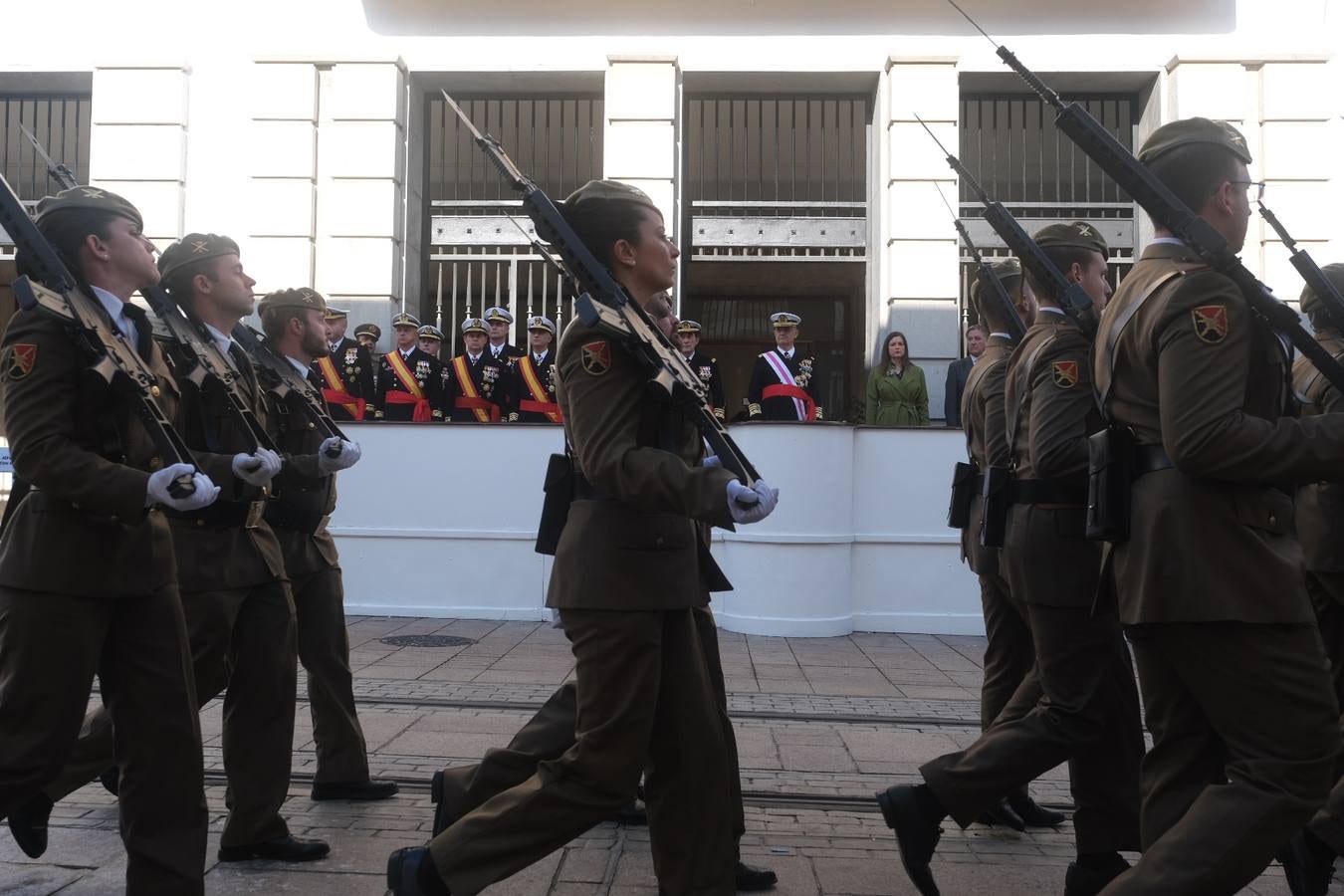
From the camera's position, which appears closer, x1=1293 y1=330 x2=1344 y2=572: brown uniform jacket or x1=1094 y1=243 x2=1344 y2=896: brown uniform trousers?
x1=1094 y1=243 x2=1344 y2=896: brown uniform trousers

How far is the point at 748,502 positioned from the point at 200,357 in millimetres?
2042

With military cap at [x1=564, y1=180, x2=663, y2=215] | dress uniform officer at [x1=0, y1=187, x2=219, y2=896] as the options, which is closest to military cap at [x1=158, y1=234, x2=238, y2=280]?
dress uniform officer at [x1=0, y1=187, x2=219, y2=896]

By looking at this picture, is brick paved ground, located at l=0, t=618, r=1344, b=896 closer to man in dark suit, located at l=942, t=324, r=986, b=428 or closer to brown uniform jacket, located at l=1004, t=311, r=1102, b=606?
brown uniform jacket, located at l=1004, t=311, r=1102, b=606

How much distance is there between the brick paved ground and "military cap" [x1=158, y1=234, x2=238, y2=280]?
6.00 ft

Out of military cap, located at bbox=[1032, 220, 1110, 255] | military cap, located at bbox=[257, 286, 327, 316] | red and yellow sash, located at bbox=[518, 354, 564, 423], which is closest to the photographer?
military cap, located at bbox=[1032, 220, 1110, 255]

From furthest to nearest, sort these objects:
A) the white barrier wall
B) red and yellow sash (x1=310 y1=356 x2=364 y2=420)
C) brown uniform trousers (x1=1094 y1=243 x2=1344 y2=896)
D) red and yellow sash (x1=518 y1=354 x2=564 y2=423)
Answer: red and yellow sash (x1=310 y1=356 x2=364 y2=420) → red and yellow sash (x1=518 y1=354 x2=564 y2=423) → the white barrier wall → brown uniform trousers (x1=1094 y1=243 x2=1344 y2=896)

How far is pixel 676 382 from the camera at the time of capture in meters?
2.82

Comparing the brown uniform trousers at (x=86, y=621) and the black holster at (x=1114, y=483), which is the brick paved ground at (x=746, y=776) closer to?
the brown uniform trousers at (x=86, y=621)

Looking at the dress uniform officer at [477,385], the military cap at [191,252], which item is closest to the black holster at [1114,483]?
the military cap at [191,252]

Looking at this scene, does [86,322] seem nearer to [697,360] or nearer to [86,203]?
[86,203]

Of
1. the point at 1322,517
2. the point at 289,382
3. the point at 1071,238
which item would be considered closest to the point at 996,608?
the point at 1322,517

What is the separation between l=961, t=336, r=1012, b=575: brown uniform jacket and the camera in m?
4.40

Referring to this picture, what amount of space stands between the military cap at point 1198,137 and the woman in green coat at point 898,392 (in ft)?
26.8

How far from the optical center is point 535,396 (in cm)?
1004
